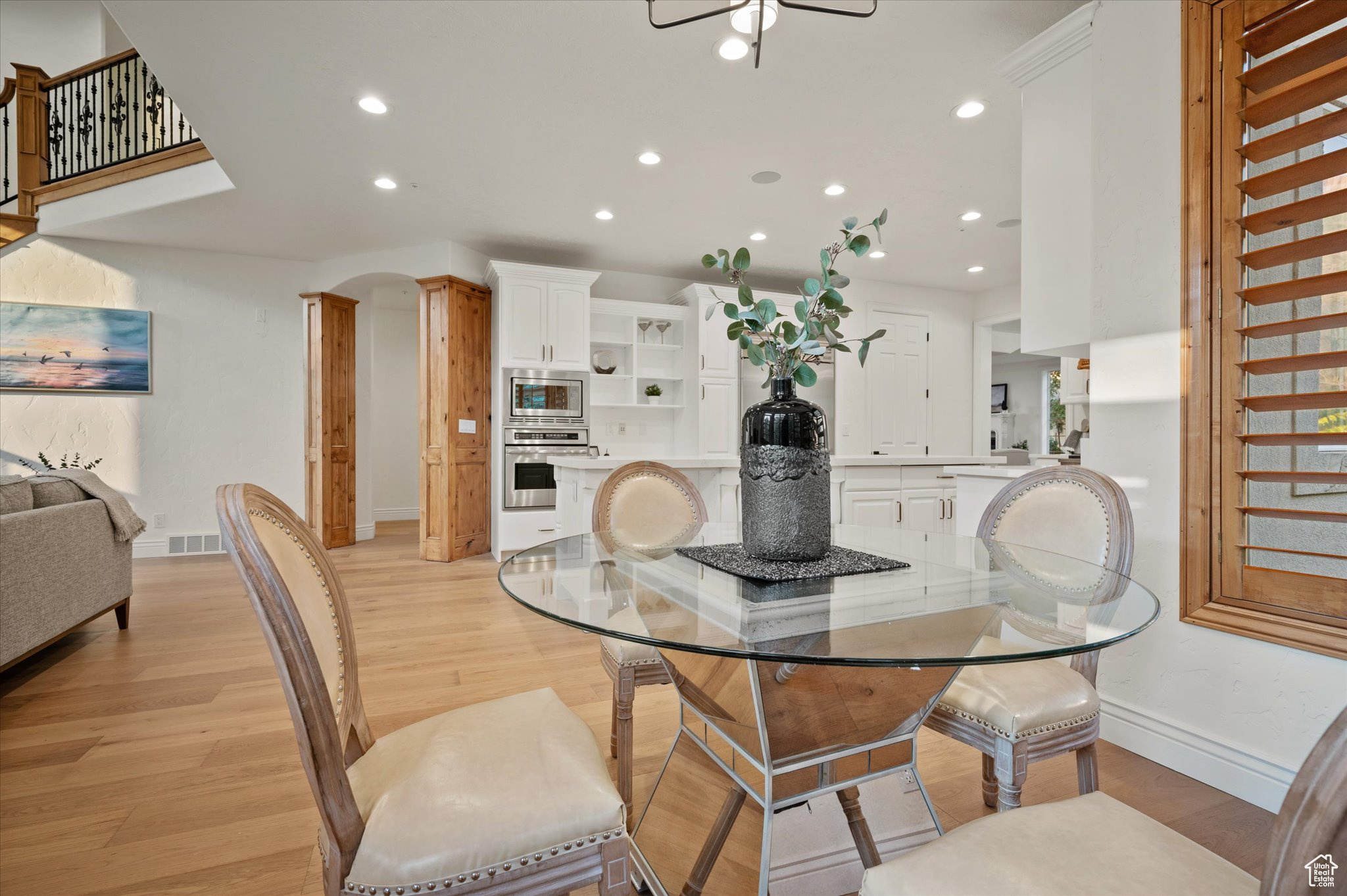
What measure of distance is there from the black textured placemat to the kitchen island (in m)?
1.73

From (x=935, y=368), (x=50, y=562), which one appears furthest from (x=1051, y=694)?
(x=935, y=368)

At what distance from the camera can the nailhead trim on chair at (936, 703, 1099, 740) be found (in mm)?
1180

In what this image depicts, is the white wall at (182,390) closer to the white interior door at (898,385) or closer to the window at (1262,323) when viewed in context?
the white interior door at (898,385)

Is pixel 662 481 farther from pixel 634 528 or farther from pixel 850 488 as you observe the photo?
pixel 850 488

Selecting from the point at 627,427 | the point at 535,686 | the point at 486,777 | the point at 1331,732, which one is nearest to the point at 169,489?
the point at 627,427

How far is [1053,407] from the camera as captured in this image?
10445 millimetres

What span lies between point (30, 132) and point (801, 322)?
6902mm

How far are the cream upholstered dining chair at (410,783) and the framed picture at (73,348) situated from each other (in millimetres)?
5932

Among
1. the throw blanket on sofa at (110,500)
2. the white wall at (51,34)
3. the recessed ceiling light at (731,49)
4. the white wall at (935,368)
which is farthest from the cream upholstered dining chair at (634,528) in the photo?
the white wall at (51,34)

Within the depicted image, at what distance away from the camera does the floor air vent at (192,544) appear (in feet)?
17.8

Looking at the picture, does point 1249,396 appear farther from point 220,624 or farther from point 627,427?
point 627,427

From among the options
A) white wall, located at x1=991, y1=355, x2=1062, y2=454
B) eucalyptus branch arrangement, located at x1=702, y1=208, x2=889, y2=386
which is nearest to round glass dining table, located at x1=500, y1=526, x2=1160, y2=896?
eucalyptus branch arrangement, located at x1=702, y1=208, x2=889, y2=386

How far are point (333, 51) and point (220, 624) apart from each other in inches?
118

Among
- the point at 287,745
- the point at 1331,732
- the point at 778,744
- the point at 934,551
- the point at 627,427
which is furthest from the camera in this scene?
the point at 627,427
